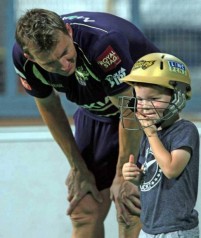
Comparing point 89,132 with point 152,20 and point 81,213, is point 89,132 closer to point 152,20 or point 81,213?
point 81,213

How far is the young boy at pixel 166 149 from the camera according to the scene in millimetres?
4074

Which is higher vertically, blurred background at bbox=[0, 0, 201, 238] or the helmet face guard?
the helmet face guard

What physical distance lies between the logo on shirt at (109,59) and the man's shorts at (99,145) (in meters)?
0.62

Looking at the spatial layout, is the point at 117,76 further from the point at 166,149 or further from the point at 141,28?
the point at 141,28

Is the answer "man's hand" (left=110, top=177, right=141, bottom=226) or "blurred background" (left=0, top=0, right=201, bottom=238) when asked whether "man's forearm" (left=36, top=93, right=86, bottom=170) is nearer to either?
"man's hand" (left=110, top=177, right=141, bottom=226)

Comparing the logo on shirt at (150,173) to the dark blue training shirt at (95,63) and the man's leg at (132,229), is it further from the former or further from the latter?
the man's leg at (132,229)

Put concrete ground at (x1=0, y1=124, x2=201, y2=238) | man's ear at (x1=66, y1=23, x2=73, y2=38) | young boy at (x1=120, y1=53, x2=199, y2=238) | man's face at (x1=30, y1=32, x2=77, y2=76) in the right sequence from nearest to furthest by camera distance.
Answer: young boy at (x1=120, y1=53, x2=199, y2=238) → man's face at (x1=30, y1=32, x2=77, y2=76) → man's ear at (x1=66, y1=23, x2=73, y2=38) → concrete ground at (x1=0, y1=124, x2=201, y2=238)

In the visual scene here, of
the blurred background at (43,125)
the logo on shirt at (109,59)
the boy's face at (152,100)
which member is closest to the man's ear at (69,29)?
the logo on shirt at (109,59)

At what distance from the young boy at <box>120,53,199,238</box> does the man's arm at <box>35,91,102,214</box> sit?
34.8 inches

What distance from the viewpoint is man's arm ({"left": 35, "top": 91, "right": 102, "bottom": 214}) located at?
503cm

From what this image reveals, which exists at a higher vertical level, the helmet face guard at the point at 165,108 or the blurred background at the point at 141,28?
the helmet face guard at the point at 165,108

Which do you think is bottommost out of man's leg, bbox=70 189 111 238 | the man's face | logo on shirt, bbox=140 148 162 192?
man's leg, bbox=70 189 111 238

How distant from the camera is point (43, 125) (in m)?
6.07

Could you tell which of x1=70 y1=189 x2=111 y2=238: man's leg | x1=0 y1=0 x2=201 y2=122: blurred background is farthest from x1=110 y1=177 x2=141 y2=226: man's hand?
x1=0 y1=0 x2=201 y2=122: blurred background
